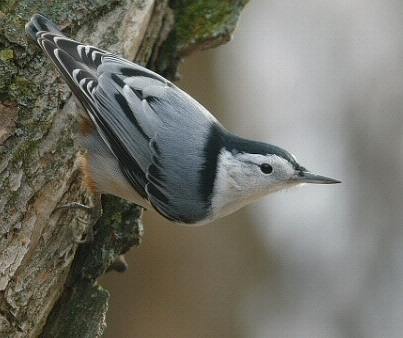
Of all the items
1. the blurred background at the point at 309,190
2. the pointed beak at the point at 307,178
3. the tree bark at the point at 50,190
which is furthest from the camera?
the blurred background at the point at 309,190

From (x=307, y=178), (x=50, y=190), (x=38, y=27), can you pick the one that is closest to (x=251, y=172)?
(x=307, y=178)

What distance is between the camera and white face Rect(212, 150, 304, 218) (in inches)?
114

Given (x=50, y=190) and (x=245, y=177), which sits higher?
(x=50, y=190)

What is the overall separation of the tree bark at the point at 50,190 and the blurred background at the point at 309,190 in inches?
48.7

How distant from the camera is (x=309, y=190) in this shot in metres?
5.22

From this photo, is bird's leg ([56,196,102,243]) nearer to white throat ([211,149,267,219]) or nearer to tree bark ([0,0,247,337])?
tree bark ([0,0,247,337])

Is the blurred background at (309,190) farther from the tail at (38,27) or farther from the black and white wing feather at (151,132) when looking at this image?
the tail at (38,27)

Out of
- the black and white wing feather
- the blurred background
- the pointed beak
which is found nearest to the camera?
the black and white wing feather

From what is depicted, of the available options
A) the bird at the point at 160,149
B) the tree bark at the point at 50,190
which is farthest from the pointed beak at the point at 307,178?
the tree bark at the point at 50,190

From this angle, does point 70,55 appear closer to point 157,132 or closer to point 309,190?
point 157,132

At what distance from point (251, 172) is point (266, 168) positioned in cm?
5

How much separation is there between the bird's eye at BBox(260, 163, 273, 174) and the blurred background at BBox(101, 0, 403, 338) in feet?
4.43

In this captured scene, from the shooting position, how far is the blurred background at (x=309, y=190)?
14.7 feet

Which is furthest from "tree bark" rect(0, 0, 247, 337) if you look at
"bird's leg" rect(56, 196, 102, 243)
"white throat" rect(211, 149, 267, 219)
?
"white throat" rect(211, 149, 267, 219)
